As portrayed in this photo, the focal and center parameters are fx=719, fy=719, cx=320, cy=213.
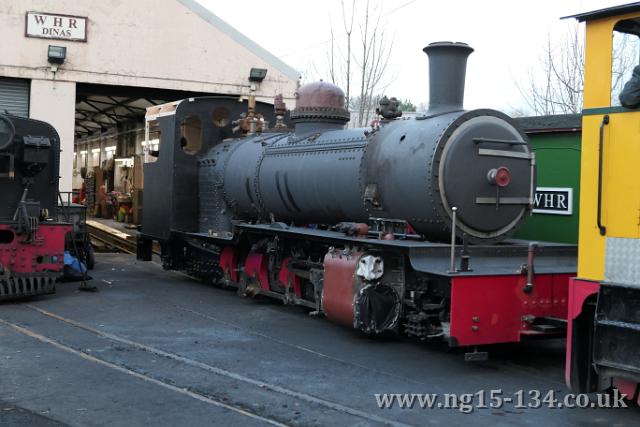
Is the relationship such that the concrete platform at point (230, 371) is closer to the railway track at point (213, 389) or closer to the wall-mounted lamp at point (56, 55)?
the railway track at point (213, 389)

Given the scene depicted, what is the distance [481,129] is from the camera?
727 centimetres

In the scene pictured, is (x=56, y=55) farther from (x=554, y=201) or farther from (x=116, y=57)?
(x=554, y=201)

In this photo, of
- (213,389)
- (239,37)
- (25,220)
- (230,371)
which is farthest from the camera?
(239,37)

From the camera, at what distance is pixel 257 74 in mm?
18469

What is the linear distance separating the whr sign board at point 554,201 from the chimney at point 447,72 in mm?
2323

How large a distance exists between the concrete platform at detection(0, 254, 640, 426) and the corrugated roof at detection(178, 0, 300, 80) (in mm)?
10047

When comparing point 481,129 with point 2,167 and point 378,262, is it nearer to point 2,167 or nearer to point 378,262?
point 378,262

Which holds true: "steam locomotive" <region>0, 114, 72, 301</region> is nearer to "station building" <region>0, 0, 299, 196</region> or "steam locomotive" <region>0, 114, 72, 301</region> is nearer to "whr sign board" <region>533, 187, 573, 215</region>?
"station building" <region>0, 0, 299, 196</region>

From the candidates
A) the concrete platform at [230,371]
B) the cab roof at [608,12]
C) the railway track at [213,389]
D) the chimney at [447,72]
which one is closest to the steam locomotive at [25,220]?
the concrete platform at [230,371]

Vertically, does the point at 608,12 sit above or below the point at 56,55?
below

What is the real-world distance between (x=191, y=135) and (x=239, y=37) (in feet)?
21.1

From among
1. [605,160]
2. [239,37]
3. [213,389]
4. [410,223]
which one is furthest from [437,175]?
[239,37]

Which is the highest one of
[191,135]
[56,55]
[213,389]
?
[56,55]

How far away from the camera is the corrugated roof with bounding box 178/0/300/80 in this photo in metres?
17.9
